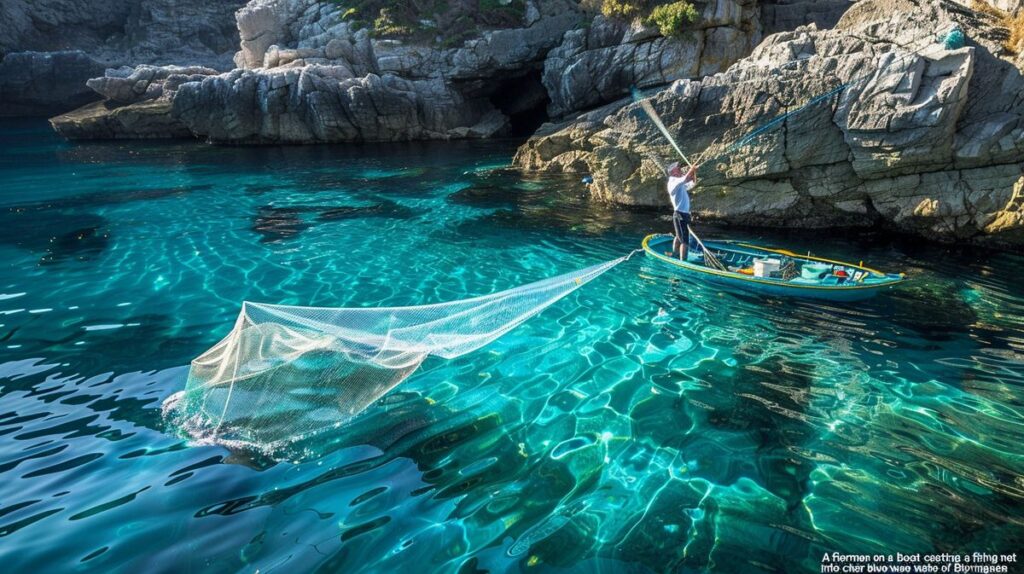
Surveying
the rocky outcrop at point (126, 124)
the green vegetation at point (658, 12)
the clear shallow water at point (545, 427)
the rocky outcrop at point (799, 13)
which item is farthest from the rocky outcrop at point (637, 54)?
the rocky outcrop at point (126, 124)

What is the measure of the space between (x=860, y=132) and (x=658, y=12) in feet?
57.8

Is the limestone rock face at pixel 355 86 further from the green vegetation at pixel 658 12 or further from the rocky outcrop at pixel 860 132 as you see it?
the rocky outcrop at pixel 860 132

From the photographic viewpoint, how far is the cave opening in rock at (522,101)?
4158cm

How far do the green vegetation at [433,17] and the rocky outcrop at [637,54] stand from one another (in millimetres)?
8430

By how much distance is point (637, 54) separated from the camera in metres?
30.5

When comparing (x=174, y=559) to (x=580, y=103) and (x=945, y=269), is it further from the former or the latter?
(x=580, y=103)

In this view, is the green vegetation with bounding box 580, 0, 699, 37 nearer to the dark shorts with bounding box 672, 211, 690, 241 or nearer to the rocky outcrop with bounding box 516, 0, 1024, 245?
the rocky outcrop with bounding box 516, 0, 1024, 245

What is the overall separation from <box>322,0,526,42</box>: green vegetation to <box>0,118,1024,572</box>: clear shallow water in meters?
30.2

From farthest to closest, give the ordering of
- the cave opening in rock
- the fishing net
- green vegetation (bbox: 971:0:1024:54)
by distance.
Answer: the cave opening in rock < green vegetation (bbox: 971:0:1024:54) < the fishing net

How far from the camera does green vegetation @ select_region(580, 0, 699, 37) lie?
2820cm

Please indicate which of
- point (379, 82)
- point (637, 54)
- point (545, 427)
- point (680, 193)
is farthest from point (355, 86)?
point (545, 427)

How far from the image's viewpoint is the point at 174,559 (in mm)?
5348

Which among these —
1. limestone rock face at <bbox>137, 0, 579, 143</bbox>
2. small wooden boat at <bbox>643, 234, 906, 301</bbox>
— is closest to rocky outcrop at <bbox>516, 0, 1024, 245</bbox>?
small wooden boat at <bbox>643, 234, 906, 301</bbox>

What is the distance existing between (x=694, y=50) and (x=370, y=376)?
27907 mm
